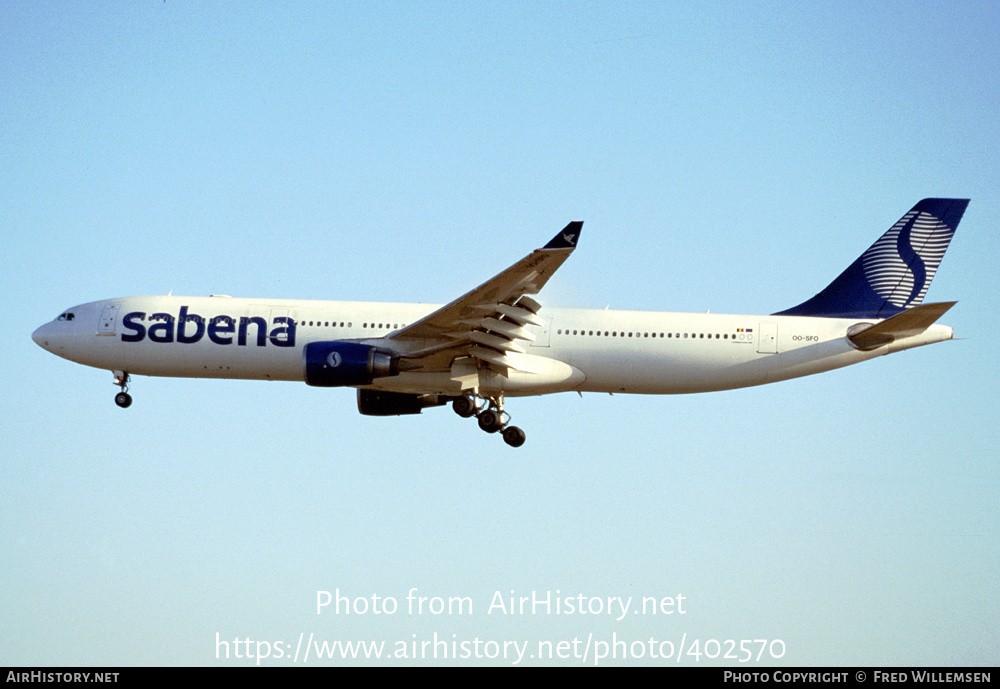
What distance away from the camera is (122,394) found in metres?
42.0

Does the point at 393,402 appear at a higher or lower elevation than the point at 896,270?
lower

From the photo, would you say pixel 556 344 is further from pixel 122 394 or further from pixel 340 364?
pixel 122 394

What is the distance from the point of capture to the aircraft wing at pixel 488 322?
33906 mm

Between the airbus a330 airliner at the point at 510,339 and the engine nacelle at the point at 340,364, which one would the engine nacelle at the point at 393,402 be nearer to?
the airbus a330 airliner at the point at 510,339

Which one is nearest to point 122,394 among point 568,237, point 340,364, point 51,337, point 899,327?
point 51,337

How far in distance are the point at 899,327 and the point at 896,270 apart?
15.9 ft

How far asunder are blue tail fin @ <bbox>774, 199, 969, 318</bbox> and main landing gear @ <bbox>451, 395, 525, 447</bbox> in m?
9.81

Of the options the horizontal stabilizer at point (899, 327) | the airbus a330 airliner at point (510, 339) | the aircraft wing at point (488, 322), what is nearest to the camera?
the aircraft wing at point (488, 322)

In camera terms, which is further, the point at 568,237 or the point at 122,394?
the point at 122,394

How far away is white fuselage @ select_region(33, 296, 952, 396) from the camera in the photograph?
38.2 metres

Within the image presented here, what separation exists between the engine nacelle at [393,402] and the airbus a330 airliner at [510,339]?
117mm

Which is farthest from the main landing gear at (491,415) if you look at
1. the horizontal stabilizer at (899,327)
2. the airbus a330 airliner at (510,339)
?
the horizontal stabilizer at (899,327)

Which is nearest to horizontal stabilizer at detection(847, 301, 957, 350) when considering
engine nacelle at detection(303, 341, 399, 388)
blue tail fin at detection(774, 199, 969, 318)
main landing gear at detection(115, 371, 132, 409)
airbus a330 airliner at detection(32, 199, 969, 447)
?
airbus a330 airliner at detection(32, 199, 969, 447)

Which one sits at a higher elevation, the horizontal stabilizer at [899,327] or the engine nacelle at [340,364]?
the horizontal stabilizer at [899,327]
